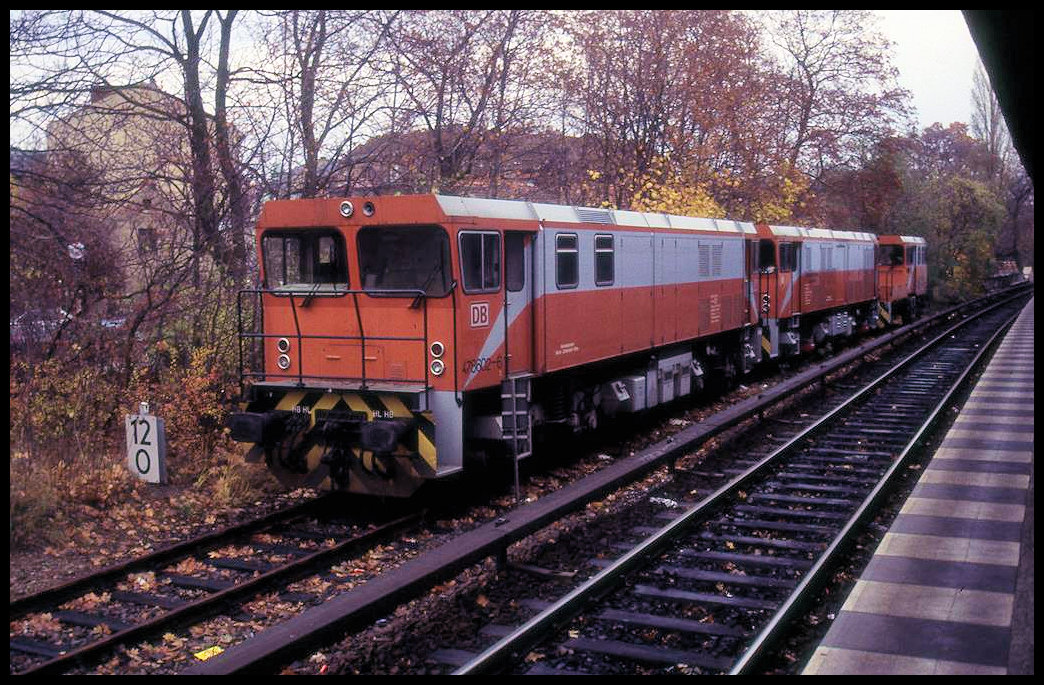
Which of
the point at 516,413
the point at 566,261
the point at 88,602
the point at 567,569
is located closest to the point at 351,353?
the point at 516,413

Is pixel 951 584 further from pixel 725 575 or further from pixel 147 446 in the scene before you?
pixel 147 446

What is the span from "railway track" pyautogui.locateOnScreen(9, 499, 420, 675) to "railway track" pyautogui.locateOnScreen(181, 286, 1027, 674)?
117 centimetres

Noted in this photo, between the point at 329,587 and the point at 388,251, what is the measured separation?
405 cm

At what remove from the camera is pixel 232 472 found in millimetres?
12031

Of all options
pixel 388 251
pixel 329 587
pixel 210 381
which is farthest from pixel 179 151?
pixel 329 587

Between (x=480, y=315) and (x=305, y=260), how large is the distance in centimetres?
227

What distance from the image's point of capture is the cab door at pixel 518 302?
467 inches

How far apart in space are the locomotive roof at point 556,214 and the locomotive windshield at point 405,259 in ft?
1.48

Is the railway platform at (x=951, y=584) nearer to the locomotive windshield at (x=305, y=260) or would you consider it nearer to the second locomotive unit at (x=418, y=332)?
the second locomotive unit at (x=418, y=332)

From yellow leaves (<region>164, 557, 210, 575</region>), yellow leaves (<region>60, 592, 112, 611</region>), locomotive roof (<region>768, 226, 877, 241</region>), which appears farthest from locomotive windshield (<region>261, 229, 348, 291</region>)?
locomotive roof (<region>768, 226, 877, 241</region>)

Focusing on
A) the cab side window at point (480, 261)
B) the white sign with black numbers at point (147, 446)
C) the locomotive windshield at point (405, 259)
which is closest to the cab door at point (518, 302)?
the cab side window at point (480, 261)

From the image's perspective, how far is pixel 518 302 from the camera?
12.1 m

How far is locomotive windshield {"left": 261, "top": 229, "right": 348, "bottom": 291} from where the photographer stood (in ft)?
37.7

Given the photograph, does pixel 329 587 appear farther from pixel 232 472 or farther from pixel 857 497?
pixel 857 497
